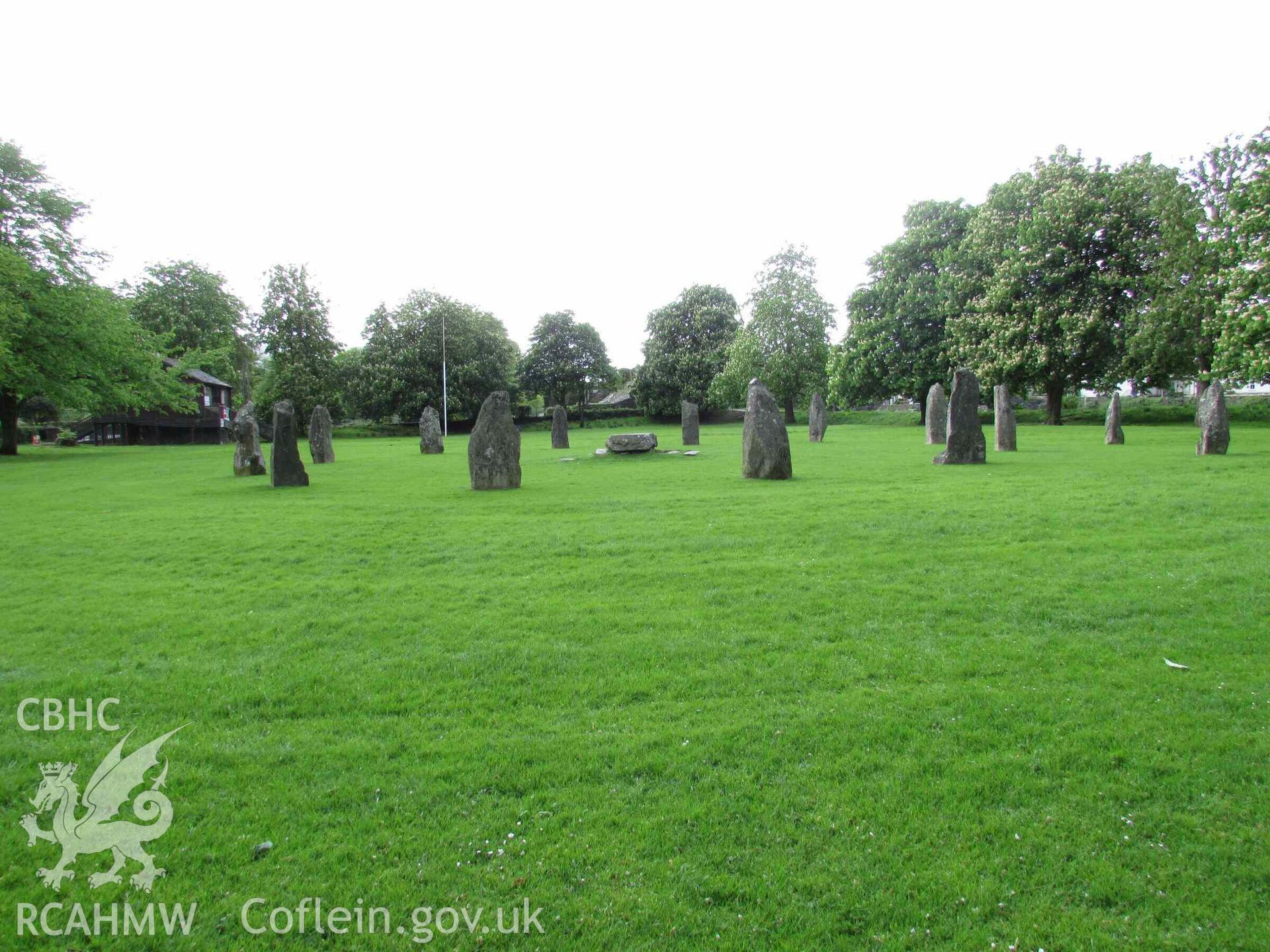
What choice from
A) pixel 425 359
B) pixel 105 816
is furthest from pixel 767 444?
pixel 425 359

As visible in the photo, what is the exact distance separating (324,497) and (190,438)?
50039 mm

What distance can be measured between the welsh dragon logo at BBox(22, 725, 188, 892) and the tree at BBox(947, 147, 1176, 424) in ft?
125

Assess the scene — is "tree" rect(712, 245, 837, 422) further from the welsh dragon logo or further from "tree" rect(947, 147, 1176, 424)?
the welsh dragon logo

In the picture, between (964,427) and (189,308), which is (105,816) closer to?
(964,427)

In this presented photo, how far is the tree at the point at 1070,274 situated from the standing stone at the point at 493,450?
1127 inches

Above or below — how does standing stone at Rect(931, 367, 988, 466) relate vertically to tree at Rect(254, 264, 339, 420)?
below

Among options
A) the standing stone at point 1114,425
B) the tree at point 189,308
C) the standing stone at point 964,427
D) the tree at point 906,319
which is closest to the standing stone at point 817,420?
the standing stone at point 1114,425

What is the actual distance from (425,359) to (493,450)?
47160mm

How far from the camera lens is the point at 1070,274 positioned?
35.2m

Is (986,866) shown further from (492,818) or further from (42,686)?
(42,686)

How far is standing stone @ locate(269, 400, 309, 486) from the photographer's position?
1728 cm

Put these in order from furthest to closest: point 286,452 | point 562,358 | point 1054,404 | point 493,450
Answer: point 562,358 < point 1054,404 < point 286,452 < point 493,450

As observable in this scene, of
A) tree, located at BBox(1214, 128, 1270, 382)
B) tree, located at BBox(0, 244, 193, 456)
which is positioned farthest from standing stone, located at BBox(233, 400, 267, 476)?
tree, located at BBox(1214, 128, 1270, 382)

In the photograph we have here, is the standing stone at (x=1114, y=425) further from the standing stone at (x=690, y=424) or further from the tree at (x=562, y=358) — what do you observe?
the tree at (x=562, y=358)
